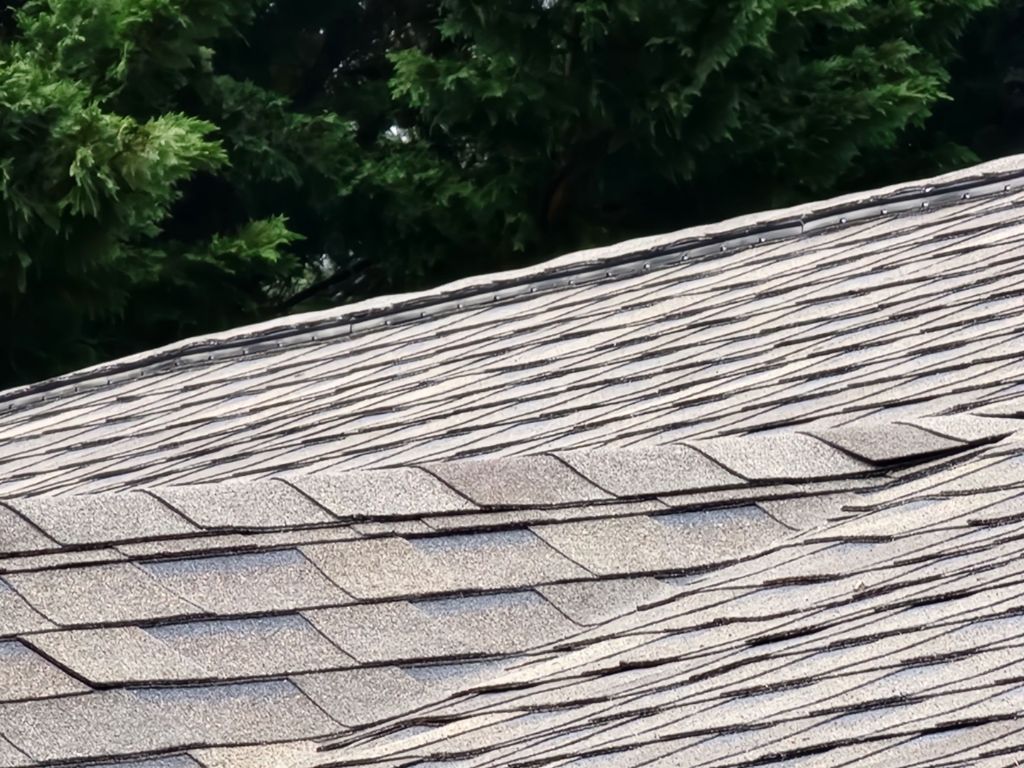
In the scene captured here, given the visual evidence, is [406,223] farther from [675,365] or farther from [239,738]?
[239,738]

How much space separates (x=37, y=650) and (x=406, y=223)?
12689 mm

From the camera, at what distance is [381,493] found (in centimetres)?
351

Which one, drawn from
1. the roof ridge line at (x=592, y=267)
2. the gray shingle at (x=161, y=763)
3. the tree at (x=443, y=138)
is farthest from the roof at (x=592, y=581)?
the tree at (x=443, y=138)

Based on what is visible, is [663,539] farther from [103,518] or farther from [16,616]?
[16,616]

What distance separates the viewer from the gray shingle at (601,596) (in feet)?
11.1

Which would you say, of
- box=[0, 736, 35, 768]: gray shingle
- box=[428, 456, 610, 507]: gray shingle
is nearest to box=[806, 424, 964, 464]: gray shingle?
box=[428, 456, 610, 507]: gray shingle

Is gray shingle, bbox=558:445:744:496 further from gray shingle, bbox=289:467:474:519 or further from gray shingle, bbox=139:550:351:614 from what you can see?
gray shingle, bbox=139:550:351:614

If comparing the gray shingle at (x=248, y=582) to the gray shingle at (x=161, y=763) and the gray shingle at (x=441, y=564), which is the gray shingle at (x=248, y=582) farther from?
the gray shingle at (x=161, y=763)

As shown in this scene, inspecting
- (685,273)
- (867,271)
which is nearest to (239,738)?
(867,271)

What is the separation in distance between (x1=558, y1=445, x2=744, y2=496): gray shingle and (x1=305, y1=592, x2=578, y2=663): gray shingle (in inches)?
14.7

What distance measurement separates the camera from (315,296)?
17.4 meters

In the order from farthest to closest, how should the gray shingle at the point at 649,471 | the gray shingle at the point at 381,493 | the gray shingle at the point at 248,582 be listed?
1. the gray shingle at the point at 649,471
2. the gray shingle at the point at 381,493
3. the gray shingle at the point at 248,582

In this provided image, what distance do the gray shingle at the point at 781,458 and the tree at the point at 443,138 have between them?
909 cm

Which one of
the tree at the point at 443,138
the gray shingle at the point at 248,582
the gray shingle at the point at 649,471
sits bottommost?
the tree at the point at 443,138
